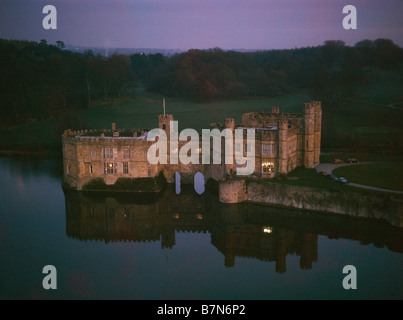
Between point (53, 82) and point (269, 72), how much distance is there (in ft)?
168

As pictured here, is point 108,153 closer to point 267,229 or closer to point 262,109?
point 267,229

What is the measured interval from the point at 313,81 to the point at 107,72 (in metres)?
43.8

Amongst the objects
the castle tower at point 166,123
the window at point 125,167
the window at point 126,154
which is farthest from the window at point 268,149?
the window at point 125,167

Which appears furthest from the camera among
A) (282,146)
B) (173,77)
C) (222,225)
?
(173,77)

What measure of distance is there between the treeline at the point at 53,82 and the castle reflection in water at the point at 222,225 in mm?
54956

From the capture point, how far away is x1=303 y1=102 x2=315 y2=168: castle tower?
57.4 m

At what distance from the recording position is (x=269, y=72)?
129500 mm

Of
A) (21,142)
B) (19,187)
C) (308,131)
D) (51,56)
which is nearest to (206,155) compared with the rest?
(308,131)

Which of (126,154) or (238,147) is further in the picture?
(126,154)

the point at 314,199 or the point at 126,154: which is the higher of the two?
the point at 126,154

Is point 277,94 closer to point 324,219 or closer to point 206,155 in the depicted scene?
point 206,155

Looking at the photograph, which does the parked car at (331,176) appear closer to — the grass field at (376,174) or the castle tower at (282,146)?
the grass field at (376,174)

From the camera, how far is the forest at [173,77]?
106125mm

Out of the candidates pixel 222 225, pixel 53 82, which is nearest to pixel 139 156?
pixel 222 225
